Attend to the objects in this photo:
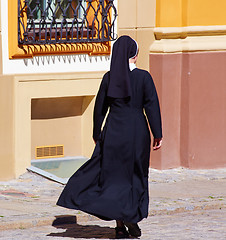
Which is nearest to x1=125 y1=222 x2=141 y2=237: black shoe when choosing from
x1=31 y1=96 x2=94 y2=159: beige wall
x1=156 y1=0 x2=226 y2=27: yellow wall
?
x1=31 y1=96 x2=94 y2=159: beige wall

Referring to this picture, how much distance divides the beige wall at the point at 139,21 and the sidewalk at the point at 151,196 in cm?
172

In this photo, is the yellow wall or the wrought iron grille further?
the yellow wall

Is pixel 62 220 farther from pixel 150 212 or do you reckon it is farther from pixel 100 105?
pixel 100 105

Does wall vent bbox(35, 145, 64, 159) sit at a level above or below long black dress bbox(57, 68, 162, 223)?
below

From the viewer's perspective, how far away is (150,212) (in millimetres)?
9742

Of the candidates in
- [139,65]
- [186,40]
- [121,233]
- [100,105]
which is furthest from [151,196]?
[186,40]

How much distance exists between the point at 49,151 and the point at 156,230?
3.56 m

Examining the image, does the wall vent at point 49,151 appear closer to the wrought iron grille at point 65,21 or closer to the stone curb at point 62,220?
the wrought iron grille at point 65,21

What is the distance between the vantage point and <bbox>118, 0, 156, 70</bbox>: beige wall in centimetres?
1235

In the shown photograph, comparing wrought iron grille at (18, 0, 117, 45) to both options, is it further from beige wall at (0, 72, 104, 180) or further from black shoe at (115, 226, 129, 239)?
black shoe at (115, 226, 129, 239)

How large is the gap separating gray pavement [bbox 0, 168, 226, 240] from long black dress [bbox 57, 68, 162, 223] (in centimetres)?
47

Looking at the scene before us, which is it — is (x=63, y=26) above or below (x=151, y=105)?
above

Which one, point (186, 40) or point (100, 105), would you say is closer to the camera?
point (100, 105)

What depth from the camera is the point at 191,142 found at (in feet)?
40.9
